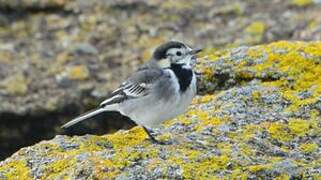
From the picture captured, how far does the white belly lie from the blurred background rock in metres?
2.80

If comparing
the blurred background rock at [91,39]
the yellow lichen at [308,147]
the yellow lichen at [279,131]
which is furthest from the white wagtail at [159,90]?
the blurred background rock at [91,39]

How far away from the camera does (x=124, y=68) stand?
10.2 meters

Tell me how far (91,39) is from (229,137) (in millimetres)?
4868

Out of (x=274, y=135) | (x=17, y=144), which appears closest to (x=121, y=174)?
(x=274, y=135)

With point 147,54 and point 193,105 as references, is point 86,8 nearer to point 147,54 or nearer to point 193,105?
point 147,54

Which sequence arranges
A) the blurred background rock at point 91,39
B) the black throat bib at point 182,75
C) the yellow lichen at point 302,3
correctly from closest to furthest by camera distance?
the black throat bib at point 182,75
the blurred background rock at point 91,39
the yellow lichen at point 302,3

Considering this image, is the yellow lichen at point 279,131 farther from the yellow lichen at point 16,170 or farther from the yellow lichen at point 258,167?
the yellow lichen at point 16,170

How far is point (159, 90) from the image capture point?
21.6 ft

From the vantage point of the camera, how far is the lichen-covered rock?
17.8ft

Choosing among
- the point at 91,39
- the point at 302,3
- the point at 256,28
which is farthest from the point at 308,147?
the point at 302,3

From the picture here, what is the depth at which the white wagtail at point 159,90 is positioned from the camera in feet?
21.2

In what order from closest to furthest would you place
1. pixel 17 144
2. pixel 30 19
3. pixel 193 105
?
pixel 193 105
pixel 17 144
pixel 30 19

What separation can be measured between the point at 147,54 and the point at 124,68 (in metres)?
0.38

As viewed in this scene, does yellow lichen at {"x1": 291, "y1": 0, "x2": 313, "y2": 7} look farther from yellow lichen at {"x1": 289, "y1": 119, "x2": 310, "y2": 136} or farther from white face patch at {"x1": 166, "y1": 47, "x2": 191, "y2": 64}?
yellow lichen at {"x1": 289, "y1": 119, "x2": 310, "y2": 136}
